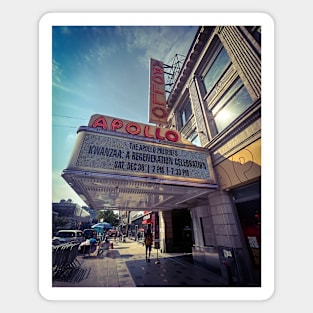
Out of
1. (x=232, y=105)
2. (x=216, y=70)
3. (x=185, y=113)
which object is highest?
(x=216, y=70)

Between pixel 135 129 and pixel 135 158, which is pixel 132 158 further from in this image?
pixel 135 129

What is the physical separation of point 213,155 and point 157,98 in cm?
284

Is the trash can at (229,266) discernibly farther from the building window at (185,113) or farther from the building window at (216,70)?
the building window at (185,113)

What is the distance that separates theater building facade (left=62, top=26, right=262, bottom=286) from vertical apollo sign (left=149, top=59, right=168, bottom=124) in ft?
0.12

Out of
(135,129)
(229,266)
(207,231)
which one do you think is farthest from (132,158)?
(207,231)

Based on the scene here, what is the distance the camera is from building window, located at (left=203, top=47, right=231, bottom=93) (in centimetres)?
556

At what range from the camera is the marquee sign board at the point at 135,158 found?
3584 mm

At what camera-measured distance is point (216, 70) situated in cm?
607

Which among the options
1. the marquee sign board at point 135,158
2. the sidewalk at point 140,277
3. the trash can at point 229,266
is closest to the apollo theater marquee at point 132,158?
the marquee sign board at point 135,158

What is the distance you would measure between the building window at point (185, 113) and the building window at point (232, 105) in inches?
95.6

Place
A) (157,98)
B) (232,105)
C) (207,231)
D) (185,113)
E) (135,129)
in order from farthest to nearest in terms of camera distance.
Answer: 1. (185,113)
2. (207,231)
3. (157,98)
4. (232,105)
5. (135,129)

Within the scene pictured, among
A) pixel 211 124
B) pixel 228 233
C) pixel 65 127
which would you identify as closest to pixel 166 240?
pixel 228 233
